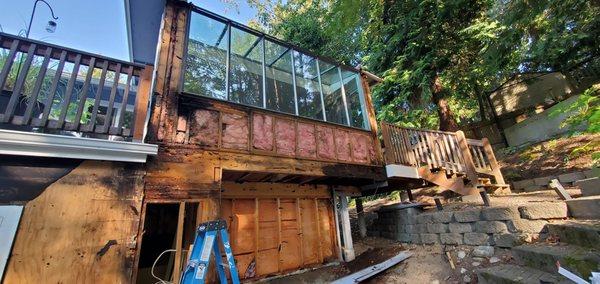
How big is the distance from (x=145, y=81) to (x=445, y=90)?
8869mm

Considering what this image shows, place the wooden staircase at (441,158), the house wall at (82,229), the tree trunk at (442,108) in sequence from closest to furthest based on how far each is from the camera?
1. the house wall at (82,229)
2. the wooden staircase at (441,158)
3. the tree trunk at (442,108)

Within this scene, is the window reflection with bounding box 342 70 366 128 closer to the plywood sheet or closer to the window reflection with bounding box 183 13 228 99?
the plywood sheet

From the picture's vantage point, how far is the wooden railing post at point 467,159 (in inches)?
268

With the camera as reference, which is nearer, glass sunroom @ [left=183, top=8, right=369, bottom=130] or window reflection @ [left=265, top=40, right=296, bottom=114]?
glass sunroom @ [left=183, top=8, right=369, bottom=130]

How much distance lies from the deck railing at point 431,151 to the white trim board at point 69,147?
523 cm

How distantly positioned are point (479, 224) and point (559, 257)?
196 cm

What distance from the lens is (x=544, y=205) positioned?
4.07 m

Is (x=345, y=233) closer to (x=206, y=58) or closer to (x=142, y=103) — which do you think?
(x=206, y=58)

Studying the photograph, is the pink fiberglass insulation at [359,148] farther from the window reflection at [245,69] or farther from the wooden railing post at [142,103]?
the wooden railing post at [142,103]

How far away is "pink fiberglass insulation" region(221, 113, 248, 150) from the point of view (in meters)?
4.55

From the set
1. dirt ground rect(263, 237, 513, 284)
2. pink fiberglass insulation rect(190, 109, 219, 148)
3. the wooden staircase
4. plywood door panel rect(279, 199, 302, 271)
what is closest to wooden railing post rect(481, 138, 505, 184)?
the wooden staircase

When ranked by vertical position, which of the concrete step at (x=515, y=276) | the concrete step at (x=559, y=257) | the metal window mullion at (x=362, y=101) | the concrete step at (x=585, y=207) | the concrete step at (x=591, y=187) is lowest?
the concrete step at (x=515, y=276)

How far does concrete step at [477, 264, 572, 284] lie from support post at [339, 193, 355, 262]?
3.07 m

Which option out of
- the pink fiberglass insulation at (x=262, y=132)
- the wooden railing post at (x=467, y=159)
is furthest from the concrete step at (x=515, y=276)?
the pink fiberglass insulation at (x=262, y=132)
